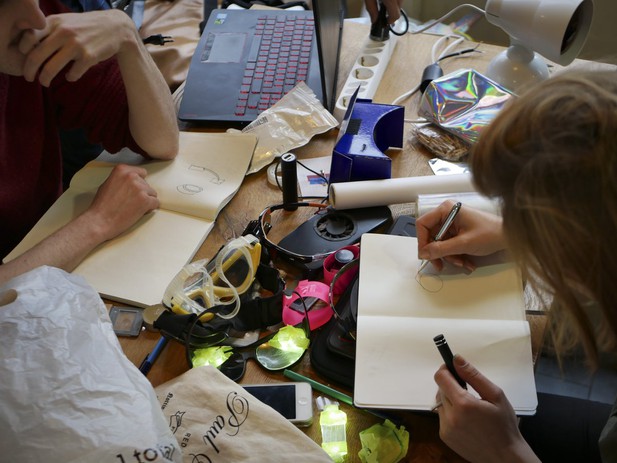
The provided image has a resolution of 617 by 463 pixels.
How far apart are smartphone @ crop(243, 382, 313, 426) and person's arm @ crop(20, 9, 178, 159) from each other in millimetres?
569

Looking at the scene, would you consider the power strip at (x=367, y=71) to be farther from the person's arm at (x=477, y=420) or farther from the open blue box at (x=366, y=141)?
the person's arm at (x=477, y=420)

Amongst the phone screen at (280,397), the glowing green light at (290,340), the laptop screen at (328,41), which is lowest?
the phone screen at (280,397)

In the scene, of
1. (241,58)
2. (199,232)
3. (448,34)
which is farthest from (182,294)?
(448,34)

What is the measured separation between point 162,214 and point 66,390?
1.51 ft

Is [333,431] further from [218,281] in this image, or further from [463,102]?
[463,102]

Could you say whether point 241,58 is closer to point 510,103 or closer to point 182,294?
point 182,294

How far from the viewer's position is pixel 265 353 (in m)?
0.79

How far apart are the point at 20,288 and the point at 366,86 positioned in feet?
2.71

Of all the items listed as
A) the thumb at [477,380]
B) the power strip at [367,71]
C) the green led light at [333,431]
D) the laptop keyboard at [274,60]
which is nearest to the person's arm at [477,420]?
the thumb at [477,380]

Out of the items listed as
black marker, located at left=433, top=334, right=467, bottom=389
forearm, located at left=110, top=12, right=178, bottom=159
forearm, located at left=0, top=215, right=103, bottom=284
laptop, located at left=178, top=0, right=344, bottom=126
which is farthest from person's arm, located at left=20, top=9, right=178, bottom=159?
black marker, located at left=433, top=334, right=467, bottom=389

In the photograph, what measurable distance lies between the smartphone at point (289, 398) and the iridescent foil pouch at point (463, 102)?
602 millimetres

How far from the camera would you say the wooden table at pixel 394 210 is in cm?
70

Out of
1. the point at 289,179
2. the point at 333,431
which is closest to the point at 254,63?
the point at 289,179

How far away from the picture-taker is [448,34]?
56.4 inches
